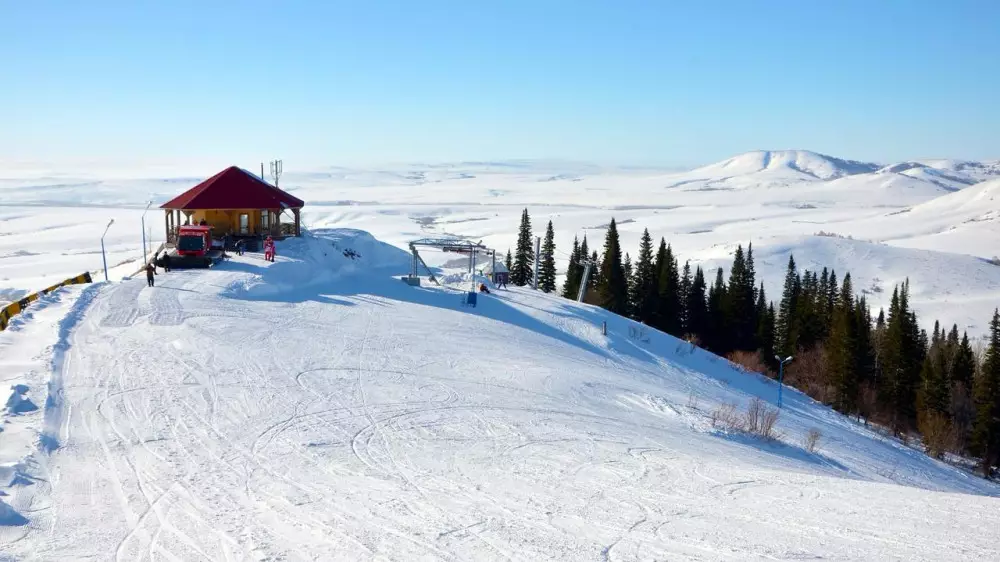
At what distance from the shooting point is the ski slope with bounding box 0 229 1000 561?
8484 mm

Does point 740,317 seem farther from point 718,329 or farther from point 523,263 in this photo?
point 523,263

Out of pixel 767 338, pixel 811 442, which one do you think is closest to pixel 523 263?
pixel 767 338

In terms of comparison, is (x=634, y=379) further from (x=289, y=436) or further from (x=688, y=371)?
(x=289, y=436)

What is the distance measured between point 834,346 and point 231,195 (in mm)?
36102

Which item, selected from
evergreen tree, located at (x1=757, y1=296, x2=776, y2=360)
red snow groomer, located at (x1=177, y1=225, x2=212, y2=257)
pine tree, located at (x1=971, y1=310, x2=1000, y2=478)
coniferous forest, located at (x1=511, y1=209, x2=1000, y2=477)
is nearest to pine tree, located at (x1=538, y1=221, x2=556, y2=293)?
coniferous forest, located at (x1=511, y1=209, x2=1000, y2=477)

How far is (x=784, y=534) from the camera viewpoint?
9.03 metres

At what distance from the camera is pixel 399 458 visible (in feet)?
39.4

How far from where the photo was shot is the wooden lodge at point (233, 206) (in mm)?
37750

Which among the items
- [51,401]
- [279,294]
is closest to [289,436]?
[51,401]

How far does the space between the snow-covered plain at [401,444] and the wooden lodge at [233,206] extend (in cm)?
461

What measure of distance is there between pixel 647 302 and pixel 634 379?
33032mm

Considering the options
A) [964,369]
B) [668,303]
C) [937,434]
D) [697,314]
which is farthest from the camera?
[697,314]

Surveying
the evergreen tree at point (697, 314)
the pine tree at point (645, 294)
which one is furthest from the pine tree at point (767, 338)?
the pine tree at point (645, 294)

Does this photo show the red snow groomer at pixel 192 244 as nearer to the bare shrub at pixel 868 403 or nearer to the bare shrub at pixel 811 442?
the bare shrub at pixel 811 442
